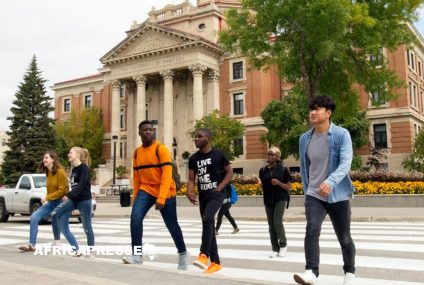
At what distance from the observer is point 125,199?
2805 centimetres

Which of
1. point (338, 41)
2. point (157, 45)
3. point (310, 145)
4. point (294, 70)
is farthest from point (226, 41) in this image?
point (157, 45)

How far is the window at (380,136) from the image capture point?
41906 mm

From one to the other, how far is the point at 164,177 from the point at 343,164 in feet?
8.23

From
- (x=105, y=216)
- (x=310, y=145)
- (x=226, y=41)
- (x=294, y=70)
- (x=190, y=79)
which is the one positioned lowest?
(x=105, y=216)

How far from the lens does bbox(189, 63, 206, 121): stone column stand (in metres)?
46.2

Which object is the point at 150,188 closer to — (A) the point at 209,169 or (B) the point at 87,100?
(A) the point at 209,169

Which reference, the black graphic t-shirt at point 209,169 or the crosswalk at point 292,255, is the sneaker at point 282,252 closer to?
the crosswalk at point 292,255

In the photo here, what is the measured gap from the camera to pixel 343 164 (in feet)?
15.9

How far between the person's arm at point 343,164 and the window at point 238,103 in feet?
146

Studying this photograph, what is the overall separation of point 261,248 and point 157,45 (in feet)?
138

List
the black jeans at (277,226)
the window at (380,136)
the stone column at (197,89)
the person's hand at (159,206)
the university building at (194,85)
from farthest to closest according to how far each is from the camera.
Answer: the stone column at (197,89), the university building at (194,85), the window at (380,136), the black jeans at (277,226), the person's hand at (159,206)

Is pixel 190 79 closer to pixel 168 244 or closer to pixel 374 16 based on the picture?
pixel 374 16

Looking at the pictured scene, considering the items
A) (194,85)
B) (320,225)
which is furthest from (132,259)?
(194,85)

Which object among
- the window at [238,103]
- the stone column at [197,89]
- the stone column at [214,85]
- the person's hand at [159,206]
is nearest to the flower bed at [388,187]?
the person's hand at [159,206]
